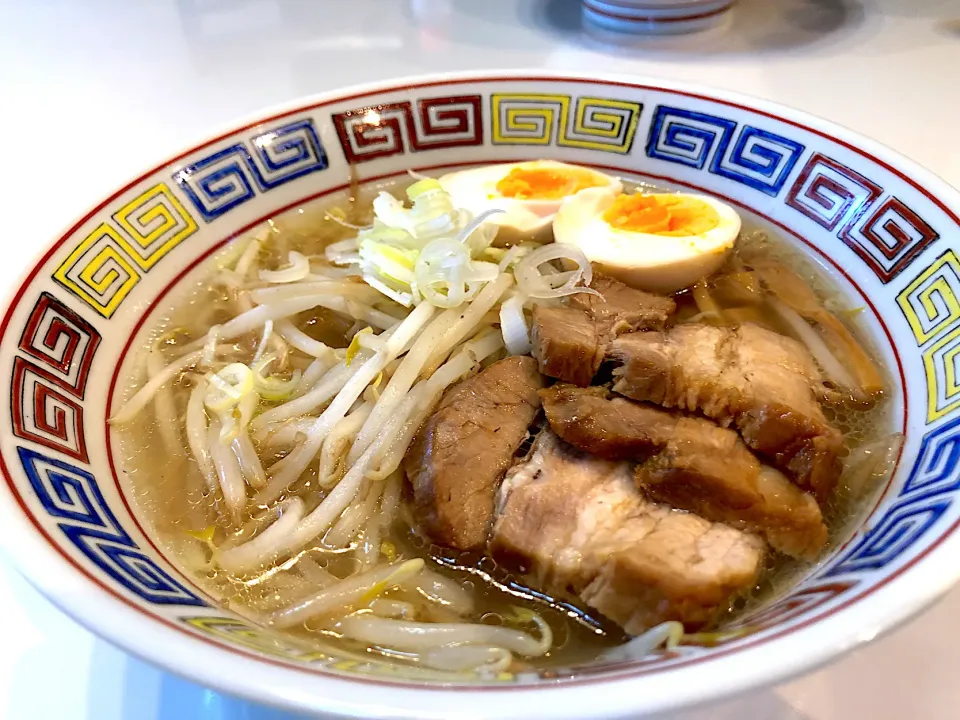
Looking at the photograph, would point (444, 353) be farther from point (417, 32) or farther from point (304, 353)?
point (417, 32)

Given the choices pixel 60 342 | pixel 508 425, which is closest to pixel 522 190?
pixel 508 425

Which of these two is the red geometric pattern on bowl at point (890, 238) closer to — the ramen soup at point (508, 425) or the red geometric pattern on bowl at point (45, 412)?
the ramen soup at point (508, 425)

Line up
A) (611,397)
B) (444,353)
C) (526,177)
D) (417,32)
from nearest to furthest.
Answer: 1. (611,397)
2. (444,353)
3. (526,177)
4. (417,32)

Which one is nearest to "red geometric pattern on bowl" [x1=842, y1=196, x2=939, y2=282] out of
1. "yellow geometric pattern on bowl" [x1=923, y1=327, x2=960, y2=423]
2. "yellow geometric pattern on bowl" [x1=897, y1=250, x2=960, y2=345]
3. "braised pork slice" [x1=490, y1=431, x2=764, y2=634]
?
"yellow geometric pattern on bowl" [x1=897, y1=250, x2=960, y2=345]

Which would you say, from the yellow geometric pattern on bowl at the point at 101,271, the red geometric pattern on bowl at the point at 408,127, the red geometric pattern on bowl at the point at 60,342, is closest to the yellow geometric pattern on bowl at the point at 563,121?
the red geometric pattern on bowl at the point at 408,127

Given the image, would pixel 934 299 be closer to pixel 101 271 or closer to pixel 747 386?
pixel 747 386

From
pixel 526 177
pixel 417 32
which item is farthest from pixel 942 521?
pixel 417 32

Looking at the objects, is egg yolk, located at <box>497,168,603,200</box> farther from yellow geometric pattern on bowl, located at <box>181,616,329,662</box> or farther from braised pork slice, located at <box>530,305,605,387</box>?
yellow geometric pattern on bowl, located at <box>181,616,329,662</box>
